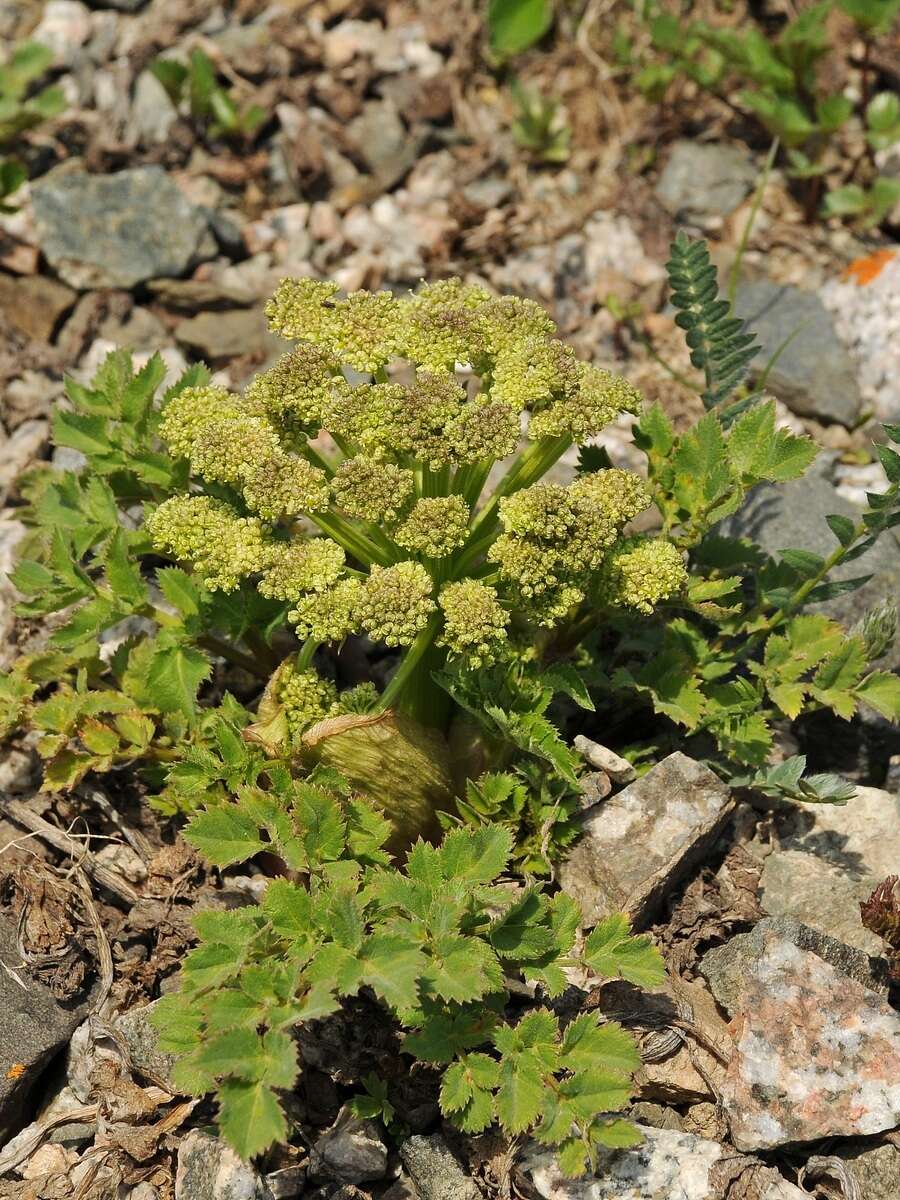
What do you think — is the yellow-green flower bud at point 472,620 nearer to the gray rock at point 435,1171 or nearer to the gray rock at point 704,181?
the gray rock at point 435,1171

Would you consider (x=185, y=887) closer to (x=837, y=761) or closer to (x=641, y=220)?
(x=837, y=761)

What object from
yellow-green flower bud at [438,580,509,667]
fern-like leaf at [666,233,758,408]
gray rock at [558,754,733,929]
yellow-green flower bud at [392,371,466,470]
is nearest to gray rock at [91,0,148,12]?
fern-like leaf at [666,233,758,408]

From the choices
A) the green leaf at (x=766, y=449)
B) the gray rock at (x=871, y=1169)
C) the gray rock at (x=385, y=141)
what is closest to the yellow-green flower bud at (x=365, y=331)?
the green leaf at (x=766, y=449)

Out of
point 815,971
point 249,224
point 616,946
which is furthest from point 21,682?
point 249,224

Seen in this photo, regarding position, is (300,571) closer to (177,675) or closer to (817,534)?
(177,675)

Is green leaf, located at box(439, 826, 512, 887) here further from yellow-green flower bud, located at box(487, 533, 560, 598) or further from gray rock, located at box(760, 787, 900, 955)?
gray rock, located at box(760, 787, 900, 955)

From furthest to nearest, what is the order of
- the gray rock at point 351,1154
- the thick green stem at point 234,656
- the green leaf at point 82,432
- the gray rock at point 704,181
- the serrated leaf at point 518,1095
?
the gray rock at point 704,181 → the green leaf at point 82,432 → the thick green stem at point 234,656 → the gray rock at point 351,1154 → the serrated leaf at point 518,1095
